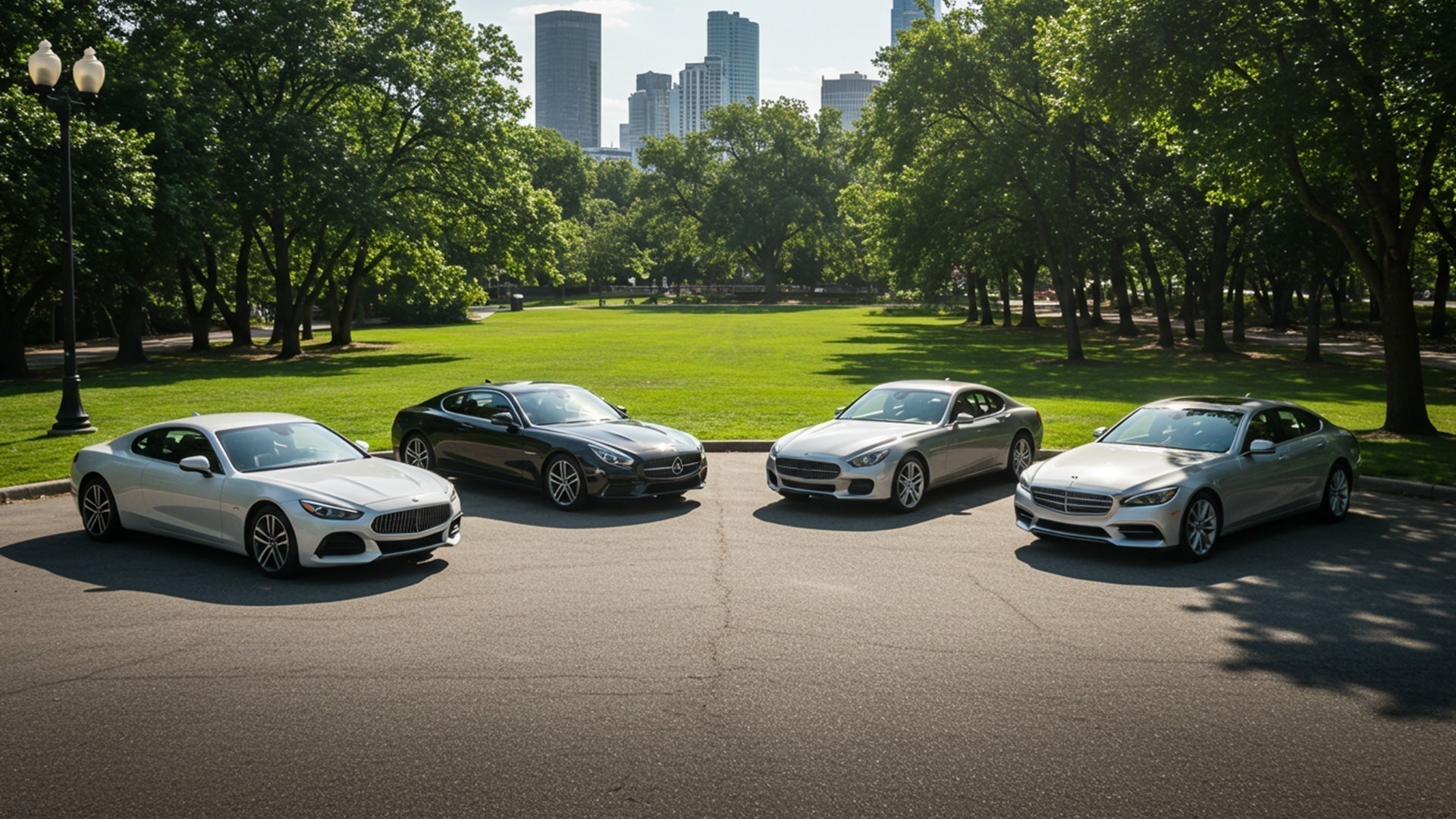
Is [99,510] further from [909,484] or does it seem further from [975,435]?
[975,435]

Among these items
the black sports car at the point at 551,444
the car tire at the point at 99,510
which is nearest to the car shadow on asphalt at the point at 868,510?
the black sports car at the point at 551,444

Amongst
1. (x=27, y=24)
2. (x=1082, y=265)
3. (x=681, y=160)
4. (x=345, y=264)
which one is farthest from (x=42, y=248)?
(x=681, y=160)

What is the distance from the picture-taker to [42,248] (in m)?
31.0

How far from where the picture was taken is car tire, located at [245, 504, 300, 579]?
30.7 feet

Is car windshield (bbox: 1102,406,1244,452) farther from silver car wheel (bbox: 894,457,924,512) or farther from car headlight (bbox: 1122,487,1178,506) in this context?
silver car wheel (bbox: 894,457,924,512)

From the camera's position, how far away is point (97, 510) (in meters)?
10.8

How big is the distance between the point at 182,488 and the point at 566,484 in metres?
4.06

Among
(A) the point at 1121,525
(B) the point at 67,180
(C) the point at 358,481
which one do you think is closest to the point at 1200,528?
(A) the point at 1121,525

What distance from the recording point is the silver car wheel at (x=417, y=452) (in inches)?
572

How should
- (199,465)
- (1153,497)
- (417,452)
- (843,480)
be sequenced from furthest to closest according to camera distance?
(417,452), (843,480), (1153,497), (199,465)

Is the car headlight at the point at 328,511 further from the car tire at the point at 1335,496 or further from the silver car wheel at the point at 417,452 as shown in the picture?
the car tire at the point at 1335,496

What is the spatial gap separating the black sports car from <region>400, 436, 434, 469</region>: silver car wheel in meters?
0.01

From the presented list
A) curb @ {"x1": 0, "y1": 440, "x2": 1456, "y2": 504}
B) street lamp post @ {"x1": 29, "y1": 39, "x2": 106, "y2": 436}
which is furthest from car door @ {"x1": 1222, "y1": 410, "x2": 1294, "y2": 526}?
street lamp post @ {"x1": 29, "y1": 39, "x2": 106, "y2": 436}

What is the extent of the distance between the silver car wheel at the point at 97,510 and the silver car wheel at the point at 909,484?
801 centimetres
